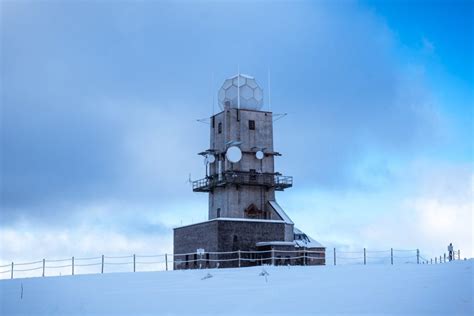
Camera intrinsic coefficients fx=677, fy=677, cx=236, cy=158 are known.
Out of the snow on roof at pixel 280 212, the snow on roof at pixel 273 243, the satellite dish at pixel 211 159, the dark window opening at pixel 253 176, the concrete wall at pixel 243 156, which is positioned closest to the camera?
the snow on roof at pixel 273 243

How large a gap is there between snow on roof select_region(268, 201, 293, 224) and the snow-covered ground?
17.1 meters

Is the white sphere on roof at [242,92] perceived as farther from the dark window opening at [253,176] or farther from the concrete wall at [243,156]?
the dark window opening at [253,176]

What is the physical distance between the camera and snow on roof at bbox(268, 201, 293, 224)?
4912 centimetres

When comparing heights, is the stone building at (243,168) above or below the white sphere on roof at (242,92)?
below

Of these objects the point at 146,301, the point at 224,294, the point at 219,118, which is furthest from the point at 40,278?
the point at 219,118

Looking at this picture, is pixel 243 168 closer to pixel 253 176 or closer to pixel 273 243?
pixel 253 176

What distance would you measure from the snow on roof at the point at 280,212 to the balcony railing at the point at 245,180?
56.2 inches

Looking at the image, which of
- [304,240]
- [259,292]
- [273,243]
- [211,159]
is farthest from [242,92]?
[259,292]

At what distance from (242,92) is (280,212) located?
1021 cm

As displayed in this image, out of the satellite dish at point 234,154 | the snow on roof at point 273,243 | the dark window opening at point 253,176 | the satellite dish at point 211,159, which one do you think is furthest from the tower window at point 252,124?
the snow on roof at point 273,243

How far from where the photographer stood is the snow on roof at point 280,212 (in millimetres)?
49125

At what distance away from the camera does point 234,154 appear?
164 feet

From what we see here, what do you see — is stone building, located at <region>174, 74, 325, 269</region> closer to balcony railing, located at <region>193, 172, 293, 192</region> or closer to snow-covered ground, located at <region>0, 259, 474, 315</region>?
balcony railing, located at <region>193, 172, 293, 192</region>

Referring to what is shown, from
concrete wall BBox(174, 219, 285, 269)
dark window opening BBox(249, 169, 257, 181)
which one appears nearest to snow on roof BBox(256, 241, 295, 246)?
concrete wall BBox(174, 219, 285, 269)
